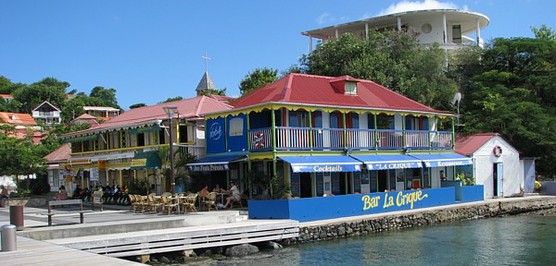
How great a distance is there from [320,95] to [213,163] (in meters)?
6.05

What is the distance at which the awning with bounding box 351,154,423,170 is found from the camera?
27.5m

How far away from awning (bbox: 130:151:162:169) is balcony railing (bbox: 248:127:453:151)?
5.76 metres

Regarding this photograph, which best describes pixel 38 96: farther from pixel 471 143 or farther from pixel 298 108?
pixel 298 108

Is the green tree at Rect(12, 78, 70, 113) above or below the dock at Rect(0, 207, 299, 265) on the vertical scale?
above

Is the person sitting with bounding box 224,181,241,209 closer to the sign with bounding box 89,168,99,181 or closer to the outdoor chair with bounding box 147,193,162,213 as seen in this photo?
the outdoor chair with bounding box 147,193,162,213

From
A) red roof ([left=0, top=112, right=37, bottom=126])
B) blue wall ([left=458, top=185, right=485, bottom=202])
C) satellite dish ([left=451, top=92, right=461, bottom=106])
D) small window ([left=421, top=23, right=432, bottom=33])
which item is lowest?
blue wall ([left=458, top=185, right=485, bottom=202])

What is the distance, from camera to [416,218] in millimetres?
26547

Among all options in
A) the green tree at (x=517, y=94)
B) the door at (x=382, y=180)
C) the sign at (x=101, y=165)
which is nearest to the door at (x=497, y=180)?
the green tree at (x=517, y=94)

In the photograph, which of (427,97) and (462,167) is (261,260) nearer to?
(462,167)

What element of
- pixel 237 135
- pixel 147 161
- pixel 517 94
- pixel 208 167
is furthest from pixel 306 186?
pixel 517 94

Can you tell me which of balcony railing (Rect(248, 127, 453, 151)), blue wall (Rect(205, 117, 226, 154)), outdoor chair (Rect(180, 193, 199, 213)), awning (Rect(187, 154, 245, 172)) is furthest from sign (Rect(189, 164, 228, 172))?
outdoor chair (Rect(180, 193, 199, 213))

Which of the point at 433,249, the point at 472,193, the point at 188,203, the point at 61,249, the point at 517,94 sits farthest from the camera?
the point at 517,94

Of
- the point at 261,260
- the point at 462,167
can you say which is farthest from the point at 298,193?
the point at 462,167

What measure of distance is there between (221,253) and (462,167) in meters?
19.0
